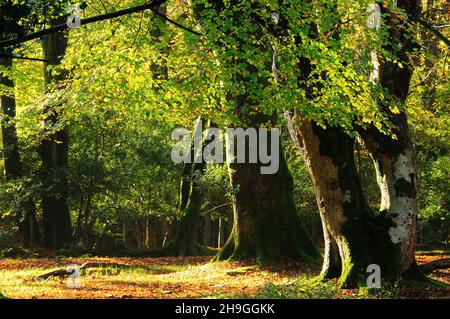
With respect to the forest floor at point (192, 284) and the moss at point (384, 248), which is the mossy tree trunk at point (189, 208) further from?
the moss at point (384, 248)

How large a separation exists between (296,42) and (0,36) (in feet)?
18.4

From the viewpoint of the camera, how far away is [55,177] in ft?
70.4

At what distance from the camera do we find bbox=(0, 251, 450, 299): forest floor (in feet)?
35.9

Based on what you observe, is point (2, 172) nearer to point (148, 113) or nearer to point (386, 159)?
point (148, 113)

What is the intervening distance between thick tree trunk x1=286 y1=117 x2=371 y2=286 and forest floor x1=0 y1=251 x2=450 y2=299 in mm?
690

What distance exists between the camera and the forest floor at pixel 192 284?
431 inches

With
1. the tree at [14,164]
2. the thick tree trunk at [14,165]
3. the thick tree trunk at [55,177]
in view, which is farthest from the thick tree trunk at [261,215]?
the thick tree trunk at [14,165]

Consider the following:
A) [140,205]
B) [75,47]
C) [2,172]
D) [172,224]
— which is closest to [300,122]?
[75,47]

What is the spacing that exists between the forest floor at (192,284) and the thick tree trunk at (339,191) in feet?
2.26

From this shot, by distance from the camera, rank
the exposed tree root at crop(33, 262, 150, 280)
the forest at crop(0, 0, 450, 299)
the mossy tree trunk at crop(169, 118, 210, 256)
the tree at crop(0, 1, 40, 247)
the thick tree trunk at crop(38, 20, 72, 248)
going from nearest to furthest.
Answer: the forest at crop(0, 0, 450, 299)
the exposed tree root at crop(33, 262, 150, 280)
the tree at crop(0, 1, 40, 247)
the thick tree trunk at crop(38, 20, 72, 248)
the mossy tree trunk at crop(169, 118, 210, 256)

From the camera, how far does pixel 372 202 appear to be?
26.2m

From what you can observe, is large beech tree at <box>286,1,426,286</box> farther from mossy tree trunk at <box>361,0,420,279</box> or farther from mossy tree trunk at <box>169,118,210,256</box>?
mossy tree trunk at <box>169,118,210,256</box>

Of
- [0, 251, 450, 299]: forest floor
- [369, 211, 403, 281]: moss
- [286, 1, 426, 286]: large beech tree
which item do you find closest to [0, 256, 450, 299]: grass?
[0, 251, 450, 299]: forest floor

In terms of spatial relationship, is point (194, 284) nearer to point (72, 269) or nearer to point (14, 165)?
point (72, 269)
